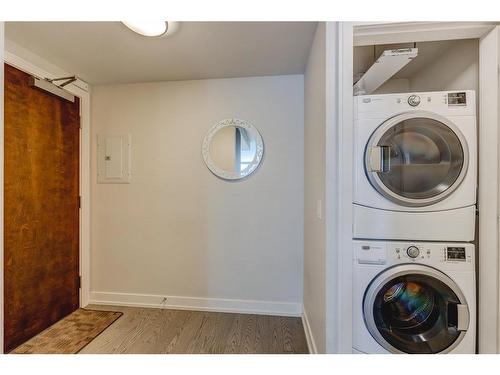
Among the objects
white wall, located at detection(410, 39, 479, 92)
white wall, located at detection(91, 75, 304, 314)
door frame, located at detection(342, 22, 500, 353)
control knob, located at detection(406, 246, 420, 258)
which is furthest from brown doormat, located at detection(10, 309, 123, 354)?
white wall, located at detection(410, 39, 479, 92)

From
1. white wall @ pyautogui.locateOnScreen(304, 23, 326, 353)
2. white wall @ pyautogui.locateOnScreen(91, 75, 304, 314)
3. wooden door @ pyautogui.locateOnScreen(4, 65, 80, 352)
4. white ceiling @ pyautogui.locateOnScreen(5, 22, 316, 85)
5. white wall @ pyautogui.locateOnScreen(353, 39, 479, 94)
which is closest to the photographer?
white wall @ pyautogui.locateOnScreen(304, 23, 326, 353)

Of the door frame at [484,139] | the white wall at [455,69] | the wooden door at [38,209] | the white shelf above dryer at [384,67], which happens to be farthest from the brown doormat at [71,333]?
the white wall at [455,69]

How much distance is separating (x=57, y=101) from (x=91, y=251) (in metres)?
1.50

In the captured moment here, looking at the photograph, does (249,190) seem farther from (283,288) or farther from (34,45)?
(34,45)

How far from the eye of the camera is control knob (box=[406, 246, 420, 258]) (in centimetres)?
131

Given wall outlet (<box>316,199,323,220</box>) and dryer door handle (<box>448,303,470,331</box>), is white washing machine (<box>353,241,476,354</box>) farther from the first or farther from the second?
wall outlet (<box>316,199,323,220</box>)

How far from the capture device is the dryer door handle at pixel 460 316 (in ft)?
4.15

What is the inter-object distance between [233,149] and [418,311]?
184 centimetres

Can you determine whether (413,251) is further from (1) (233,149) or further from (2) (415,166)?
(1) (233,149)

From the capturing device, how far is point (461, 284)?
4.20 feet

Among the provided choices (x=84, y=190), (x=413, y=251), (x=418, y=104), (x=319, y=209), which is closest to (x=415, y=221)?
(x=413, y=251)

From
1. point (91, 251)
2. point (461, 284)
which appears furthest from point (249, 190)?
point (91, 251)

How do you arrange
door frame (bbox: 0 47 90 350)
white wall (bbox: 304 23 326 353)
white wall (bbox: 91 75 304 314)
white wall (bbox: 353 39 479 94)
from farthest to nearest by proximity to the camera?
door frame (bbox: 0 47 90 350) < white wall (bbox: 91 75 304 314) < white wall (bbox: 353 39 479 94) < white wall (bbox: 304 23 326 353)

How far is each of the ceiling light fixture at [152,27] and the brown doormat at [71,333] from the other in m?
2.30
